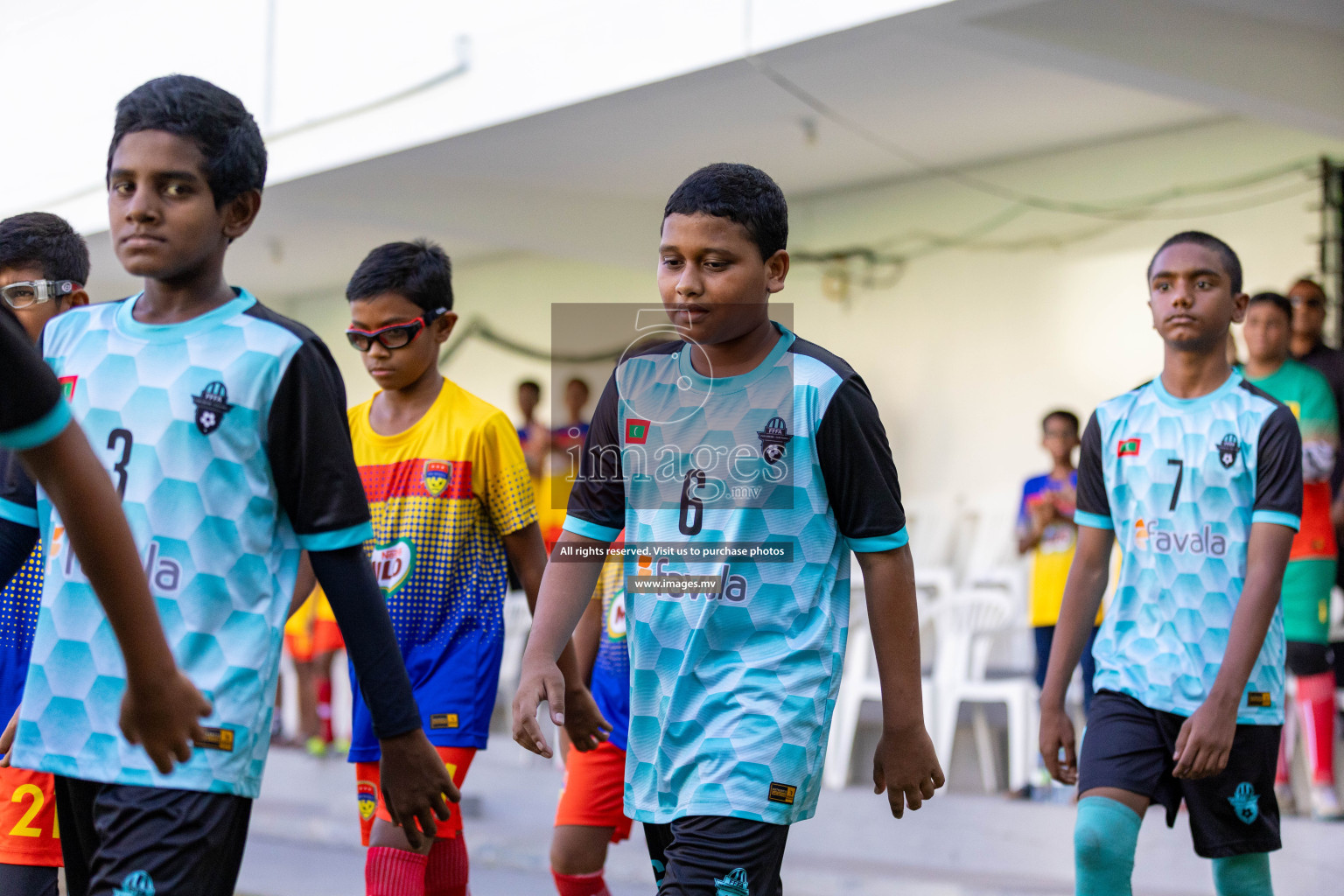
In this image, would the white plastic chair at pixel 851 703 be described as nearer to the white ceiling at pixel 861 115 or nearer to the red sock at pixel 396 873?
the white ceiling at pixel 861 115

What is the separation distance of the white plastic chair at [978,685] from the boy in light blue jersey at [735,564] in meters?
4.70

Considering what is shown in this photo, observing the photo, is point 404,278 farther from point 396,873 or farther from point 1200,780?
point 1200,780

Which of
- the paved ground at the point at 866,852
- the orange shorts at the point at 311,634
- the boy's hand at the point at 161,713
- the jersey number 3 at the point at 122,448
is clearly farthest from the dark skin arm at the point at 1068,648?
the orange shorts at the point at 311,634

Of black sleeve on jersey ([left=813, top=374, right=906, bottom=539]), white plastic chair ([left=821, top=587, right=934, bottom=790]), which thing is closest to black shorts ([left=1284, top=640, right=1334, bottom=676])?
white plastic chair ([left=821, top=587, right=934, bottom=790])

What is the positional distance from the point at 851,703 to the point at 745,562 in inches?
212

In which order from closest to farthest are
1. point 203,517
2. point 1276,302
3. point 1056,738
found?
point 203,517 → point 1056,738 → point 1276,302

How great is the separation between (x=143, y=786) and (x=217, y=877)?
0.64 ft

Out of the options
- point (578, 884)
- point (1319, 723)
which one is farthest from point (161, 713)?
point (1319, 723)

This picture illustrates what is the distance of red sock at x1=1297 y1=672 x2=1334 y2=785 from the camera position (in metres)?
5.88

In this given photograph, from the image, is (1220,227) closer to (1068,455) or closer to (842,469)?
(1068,455)

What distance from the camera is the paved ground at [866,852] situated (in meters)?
5.82

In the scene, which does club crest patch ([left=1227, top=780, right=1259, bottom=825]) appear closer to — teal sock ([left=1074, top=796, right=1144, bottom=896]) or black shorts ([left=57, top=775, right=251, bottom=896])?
teal sock ([left=1074, top=796, right=1144, bottom=896])

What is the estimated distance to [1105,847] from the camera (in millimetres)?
3479

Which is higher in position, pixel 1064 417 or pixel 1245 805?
pixel 1064 417
